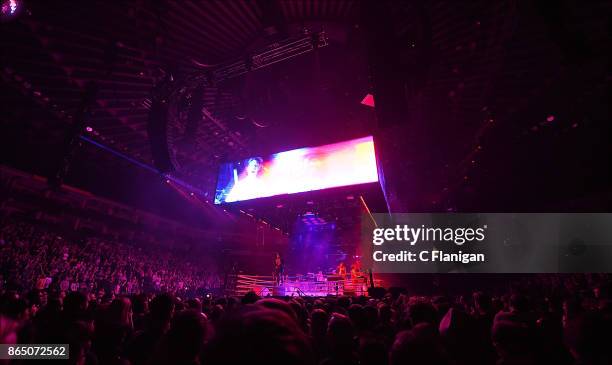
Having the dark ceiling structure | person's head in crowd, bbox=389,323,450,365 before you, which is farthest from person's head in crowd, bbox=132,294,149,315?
person's head in crowd, bbox=389,323,450,365

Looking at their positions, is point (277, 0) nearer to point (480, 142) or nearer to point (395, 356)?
point (395, 356)

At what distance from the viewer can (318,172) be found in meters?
6.68

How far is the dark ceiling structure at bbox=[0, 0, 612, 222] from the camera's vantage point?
460 cm

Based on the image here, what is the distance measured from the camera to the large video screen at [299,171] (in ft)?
20.9

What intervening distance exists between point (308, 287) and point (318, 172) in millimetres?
6507

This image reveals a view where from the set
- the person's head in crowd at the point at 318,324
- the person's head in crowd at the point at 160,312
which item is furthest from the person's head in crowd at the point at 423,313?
the person's head in crowd at the point at 160,312

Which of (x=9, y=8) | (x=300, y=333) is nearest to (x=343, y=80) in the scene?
(x=9, y=8)

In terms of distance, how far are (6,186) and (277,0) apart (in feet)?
41.7

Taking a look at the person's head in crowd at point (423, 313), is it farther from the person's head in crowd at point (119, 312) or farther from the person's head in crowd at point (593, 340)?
the person's head in crowd at point (119, 312)

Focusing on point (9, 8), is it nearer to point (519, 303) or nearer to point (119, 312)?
point (119, 312)

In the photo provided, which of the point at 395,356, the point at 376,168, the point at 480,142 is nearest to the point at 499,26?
the point at 376,168

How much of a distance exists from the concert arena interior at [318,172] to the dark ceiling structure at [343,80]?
0.05 m

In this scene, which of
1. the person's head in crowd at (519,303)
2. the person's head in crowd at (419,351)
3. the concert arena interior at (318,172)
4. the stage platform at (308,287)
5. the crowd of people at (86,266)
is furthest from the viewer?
the stage platform at (308,287)

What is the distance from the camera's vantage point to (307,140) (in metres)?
9.13
